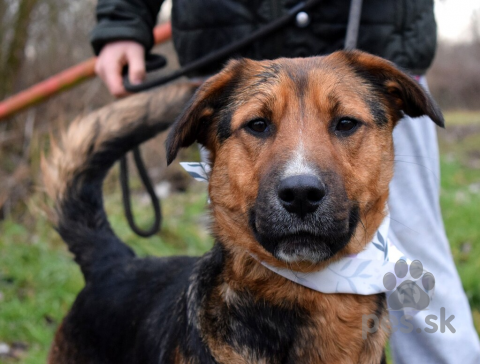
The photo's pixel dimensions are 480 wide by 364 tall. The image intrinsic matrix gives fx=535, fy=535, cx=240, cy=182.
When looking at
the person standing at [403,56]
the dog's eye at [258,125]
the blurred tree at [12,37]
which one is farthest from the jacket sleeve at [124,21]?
the blurred tree at [12,37]

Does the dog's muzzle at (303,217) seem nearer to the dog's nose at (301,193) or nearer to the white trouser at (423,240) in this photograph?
the dog's nose at (301,193)

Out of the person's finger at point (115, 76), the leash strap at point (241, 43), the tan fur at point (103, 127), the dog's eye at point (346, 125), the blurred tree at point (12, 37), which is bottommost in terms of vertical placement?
the blurred tree at point (12, 37)

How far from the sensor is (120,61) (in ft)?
10.7

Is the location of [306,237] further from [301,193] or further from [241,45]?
[241,45]

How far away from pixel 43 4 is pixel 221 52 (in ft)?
18.7

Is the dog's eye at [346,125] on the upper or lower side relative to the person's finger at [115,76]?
upper

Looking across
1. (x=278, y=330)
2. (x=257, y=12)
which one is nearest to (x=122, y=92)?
(x=257, y=12)

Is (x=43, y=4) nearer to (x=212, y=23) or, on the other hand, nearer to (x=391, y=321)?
(x=212, y=23)

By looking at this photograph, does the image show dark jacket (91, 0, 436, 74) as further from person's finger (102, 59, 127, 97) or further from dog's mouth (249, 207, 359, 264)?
dog's mouth (249, 207, 359, 264)

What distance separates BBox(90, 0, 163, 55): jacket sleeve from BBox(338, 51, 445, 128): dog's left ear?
1.30 m

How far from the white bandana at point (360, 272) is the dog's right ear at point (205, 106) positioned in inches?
27.9

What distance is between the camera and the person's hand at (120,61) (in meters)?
3.20

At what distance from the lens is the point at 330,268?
7.67 ft

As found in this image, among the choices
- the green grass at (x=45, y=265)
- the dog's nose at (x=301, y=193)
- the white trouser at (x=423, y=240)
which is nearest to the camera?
the dog's nose at (x=301, y=193)
